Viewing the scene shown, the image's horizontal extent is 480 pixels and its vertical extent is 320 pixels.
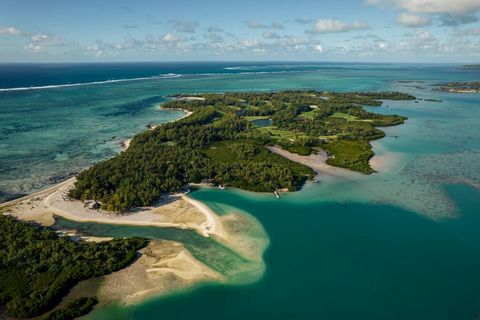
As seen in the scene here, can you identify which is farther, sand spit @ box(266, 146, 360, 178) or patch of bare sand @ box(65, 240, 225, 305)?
sand spit @ box(266, 146, 360, 178)

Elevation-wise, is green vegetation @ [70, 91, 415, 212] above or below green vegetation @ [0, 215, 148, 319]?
above

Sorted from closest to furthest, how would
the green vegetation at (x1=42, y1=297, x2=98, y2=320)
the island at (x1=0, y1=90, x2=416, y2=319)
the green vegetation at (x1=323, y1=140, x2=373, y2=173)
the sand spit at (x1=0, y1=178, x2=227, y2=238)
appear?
1. the green vegetation at (x1=42, y1=297, x2=98, y2=320)
2. the island at (x1=0, y1=90, x2=416, y2=319)
3. the sand spit at (x1=0, y1=178, x2=227, y2=238)
4. the green vegetation at (x1=323, y1=140, x2=373, y2=173)

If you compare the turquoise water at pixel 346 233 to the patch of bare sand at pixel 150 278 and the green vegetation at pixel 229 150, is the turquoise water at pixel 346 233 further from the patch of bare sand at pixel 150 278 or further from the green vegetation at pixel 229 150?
the green vegetation at pixel 229 150

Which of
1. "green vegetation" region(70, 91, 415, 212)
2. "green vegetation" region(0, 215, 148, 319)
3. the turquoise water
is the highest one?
"green vegetation" region(70, 91, 415, 212)

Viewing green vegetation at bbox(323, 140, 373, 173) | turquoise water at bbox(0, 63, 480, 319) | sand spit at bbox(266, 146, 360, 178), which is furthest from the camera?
green vegetation at bbox(323, 140, 373, 173)

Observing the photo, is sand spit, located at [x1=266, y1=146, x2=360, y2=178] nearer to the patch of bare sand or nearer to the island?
the island

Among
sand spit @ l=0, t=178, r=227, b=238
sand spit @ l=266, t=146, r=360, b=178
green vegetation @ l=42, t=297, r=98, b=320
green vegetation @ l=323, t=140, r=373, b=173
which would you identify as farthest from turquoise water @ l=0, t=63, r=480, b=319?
green vegetation @ l=323, t=140, r=373, b=173

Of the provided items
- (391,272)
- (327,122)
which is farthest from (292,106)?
(391,272)
